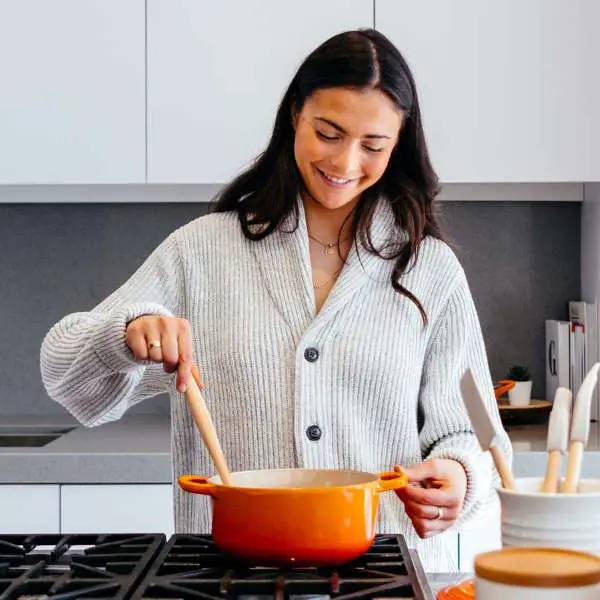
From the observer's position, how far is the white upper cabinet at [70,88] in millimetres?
2510

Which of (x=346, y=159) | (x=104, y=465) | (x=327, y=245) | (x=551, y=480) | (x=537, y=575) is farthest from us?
(x=104, y=465)

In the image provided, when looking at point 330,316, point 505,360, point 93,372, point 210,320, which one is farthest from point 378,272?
point 505,360

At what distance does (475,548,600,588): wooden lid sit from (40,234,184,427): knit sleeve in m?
0.61

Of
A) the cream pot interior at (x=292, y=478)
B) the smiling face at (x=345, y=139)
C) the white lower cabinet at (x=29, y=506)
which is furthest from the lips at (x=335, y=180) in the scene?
the white lower cabinet at (x=29, y=506)

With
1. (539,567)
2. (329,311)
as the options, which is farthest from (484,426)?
(329,311)

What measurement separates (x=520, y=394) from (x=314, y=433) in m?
1.33

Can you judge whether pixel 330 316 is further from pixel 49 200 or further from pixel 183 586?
pixel 49 200

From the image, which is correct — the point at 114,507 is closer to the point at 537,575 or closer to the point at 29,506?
the point at 29,506

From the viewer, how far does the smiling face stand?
142 centimetres

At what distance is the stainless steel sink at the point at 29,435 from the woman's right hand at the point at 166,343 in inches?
56.3

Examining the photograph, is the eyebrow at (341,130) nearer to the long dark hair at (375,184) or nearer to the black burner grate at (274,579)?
the long dark hair at (375,184)

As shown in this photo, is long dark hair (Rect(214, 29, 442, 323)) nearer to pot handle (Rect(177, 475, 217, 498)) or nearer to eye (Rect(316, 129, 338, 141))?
eye (Rect(316, 129, 338, 141))

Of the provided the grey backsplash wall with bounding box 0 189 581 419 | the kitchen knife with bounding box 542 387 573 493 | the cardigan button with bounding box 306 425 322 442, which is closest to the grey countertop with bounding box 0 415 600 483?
the grey backsplash wall with bounding box 0 189 581 419

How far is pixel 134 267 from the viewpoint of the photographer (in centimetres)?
288
